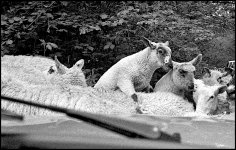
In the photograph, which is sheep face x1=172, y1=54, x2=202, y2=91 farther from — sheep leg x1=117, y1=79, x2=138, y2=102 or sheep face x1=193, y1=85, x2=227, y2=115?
sheep leg x1=117, y1=79, x2=138, y2=102

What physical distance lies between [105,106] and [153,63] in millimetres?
1510

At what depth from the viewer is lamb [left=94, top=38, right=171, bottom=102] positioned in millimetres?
4852

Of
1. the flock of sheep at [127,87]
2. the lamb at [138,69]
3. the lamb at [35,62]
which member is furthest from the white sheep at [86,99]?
the lamb at [35,62]

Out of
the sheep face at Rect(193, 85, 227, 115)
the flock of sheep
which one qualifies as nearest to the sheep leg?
the flock of sheep

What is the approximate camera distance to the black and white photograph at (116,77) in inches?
37.1

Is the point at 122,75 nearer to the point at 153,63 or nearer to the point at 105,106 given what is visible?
the point at 153,63

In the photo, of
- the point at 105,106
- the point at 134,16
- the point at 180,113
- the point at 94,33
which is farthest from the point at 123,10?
the point at 105,106

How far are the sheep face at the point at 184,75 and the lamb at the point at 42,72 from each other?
0.98 m

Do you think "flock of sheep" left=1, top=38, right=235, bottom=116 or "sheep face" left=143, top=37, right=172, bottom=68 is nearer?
"flock of sheep" left=1, top=38, right=235, bottom=116

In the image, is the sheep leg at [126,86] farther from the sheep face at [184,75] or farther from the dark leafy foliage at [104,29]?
the dark leafy foliage at [104,29]

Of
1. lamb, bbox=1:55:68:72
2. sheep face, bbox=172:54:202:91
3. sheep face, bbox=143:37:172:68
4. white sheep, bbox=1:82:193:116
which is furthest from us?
lamb, bbox=1:55:68:72

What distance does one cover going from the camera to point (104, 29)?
6820 mm

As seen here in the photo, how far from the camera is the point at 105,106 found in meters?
3.57

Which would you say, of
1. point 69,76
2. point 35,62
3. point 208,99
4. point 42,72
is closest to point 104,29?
point 35,62
